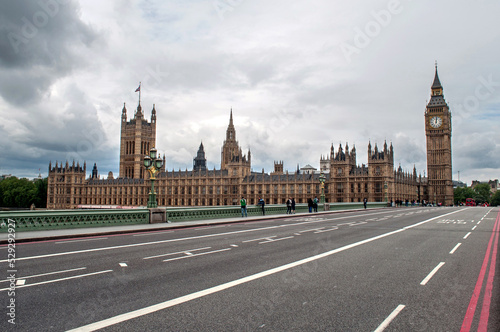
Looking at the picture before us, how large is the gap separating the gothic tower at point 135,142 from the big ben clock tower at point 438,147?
109 meters

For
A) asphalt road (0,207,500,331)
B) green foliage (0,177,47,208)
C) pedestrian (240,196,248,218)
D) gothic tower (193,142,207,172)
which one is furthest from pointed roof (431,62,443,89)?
green foliage (0,177,47,208)

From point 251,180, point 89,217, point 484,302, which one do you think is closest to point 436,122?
point 251,180

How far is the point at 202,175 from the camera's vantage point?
117 metres

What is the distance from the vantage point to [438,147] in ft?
403

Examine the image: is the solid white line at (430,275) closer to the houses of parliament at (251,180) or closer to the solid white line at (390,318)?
the solid white line at (390,318)

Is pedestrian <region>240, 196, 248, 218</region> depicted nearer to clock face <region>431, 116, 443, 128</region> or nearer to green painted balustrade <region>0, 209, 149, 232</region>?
green painted balustrade <region>0, 209, 149, 232</region>

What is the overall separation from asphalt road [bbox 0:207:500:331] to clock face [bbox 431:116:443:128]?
124962 millimetres

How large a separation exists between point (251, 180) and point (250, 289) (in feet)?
336

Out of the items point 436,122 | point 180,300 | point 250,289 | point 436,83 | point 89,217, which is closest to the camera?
point 180,300

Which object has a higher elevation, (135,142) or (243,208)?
(135,142)

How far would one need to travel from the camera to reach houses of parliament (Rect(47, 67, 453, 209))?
95250 millimetres

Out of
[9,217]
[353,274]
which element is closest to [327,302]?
[353,274]

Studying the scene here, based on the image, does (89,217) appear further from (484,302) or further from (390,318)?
(484,302)

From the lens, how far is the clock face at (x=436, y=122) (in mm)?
124000
